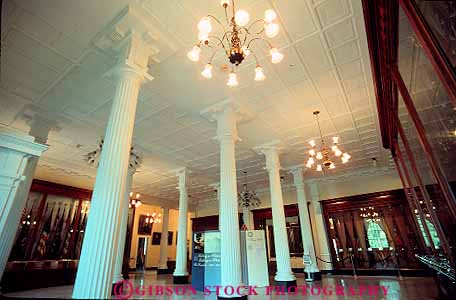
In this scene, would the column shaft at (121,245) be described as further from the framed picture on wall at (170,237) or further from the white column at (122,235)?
the framed picture on wall at (170,237)

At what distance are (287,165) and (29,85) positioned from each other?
8.67 m

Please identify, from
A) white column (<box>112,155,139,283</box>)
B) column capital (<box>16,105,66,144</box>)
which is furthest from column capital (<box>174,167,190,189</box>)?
column capital (<box>16,105,66,144</box>)

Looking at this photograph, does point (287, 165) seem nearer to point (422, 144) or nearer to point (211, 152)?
point (211, 152)

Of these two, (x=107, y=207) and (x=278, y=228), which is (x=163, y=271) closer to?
(x=278, y=228)

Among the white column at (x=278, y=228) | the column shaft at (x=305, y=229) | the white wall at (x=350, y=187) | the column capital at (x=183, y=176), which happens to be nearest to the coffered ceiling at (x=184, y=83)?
the white column at (x=278, y=228)

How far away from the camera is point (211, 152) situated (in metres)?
8.69

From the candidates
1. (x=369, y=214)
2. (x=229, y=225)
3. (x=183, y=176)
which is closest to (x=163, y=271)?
(x=183, y=176)

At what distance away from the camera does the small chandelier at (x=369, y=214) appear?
10.8 meters

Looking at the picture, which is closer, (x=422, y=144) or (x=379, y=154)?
(x=422, y=144)

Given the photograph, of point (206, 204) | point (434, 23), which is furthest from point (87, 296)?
point (206, 204)

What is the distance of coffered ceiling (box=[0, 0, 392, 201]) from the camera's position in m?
3.71

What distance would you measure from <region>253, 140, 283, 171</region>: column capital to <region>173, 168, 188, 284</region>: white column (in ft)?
12.3

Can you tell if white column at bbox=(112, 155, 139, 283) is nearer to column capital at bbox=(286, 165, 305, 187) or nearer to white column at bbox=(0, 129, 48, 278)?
white column at bbox=(0, 129, 48, 278)

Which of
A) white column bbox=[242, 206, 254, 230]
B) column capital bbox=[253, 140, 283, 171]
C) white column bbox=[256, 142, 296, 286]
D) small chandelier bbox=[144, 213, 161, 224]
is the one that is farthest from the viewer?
small chandelier bbox=[144, 213, 161, 224]
